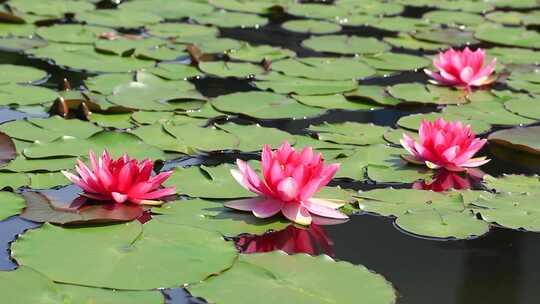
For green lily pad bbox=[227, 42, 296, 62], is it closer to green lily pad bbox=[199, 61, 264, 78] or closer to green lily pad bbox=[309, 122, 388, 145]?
green lily pad bbox=[199, 61, 264, 78]

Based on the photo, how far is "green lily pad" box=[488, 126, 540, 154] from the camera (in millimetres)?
3131

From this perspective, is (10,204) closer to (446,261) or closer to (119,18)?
(446,261)

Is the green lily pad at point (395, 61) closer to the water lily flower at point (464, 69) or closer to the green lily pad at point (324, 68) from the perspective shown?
the green lily pad at point (324, 68)

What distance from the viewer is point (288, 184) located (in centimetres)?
245

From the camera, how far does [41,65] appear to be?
13.2 ft

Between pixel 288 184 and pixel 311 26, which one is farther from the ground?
pixel 288 184

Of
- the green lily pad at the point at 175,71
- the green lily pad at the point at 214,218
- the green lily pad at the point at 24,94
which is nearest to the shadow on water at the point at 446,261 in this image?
the green lily pad at the point at 214,218

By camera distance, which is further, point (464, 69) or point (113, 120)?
point (464, 69)

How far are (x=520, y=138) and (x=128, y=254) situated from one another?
4.99 ft

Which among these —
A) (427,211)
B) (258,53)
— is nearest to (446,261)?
(427,211)

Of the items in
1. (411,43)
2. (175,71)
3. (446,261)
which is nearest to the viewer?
(446,261)

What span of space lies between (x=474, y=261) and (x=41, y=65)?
2.27 m

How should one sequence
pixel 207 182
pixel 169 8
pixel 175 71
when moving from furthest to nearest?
1. pixel 169 8
2. pixel 175 71
3. pixel 207 182

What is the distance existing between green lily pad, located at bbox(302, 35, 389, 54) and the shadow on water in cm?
199
